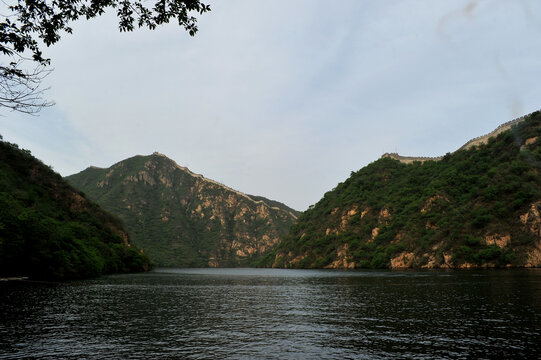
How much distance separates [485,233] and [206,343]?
5252 inches

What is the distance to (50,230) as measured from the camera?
73.5m

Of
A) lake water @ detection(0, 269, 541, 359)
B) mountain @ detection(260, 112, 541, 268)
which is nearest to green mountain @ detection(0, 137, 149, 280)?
lake water @ detection(0, 269, 541, 359)

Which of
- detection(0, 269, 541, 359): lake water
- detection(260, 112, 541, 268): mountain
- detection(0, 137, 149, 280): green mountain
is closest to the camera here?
detection(0, 269, 541, 359): lake water

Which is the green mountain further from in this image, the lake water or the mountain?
the mountain

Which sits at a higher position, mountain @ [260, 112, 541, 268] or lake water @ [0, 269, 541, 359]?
mountain @ [260, 112, 541, 268]

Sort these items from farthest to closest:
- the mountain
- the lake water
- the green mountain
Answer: the mountain < the green mountain < the lake water

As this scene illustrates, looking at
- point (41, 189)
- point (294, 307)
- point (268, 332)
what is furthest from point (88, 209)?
point (268, 332)

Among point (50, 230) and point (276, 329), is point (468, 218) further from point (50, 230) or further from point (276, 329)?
point (50, 230)

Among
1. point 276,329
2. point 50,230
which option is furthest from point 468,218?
point 50,230

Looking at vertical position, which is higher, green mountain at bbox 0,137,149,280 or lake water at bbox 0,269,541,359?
green mountain at bbox 0,137,149,280

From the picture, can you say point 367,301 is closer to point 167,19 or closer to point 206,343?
point 206,343

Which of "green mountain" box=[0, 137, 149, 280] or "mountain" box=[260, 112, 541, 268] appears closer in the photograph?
"green mountain" box=[0, 137, 149, 280]

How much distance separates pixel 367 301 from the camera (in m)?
39.0

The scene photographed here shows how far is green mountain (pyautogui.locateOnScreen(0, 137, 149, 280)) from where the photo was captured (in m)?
64.3
